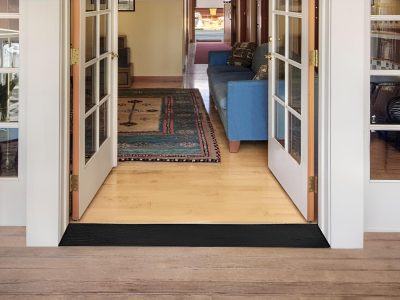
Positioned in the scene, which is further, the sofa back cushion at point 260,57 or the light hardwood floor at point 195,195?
the sofa back cushion at point 260,57

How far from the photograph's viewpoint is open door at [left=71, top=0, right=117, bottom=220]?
3285 millimetres

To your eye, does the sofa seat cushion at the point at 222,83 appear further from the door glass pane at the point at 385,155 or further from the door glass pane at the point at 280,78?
the door glass pane at the point at 385,155

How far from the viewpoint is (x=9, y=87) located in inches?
127

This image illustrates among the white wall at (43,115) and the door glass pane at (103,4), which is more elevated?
the door glass pane at (103,4)

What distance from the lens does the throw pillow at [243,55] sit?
8.56m

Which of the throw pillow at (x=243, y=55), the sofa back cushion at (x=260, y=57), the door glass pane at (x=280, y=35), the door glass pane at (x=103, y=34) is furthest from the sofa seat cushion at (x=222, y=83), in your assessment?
the door glass pane at (x=103, y=34)

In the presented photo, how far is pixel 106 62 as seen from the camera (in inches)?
174

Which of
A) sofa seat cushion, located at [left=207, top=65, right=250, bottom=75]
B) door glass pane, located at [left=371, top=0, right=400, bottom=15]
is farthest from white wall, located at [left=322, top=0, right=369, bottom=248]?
sofa seat cushion, located at [left=207, top=65, right=250, bottom=75]

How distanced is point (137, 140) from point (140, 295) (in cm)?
345

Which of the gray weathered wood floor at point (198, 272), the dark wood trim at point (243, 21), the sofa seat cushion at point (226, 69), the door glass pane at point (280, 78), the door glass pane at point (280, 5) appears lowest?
the gray weathered wood floor at point (198, 272)

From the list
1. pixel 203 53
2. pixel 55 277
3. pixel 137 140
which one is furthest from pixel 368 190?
pixel 203 53

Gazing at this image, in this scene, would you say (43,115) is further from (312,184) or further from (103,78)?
(312,184)

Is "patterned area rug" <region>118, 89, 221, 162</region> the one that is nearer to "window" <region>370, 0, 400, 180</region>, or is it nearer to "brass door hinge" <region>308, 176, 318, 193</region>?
"brass door hinge" <region>308, 176, 318, 193</region>

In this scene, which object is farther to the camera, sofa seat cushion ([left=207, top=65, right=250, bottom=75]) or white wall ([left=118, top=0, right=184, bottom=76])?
white wall ([left=118, top=0, right=184, bottom=76])
